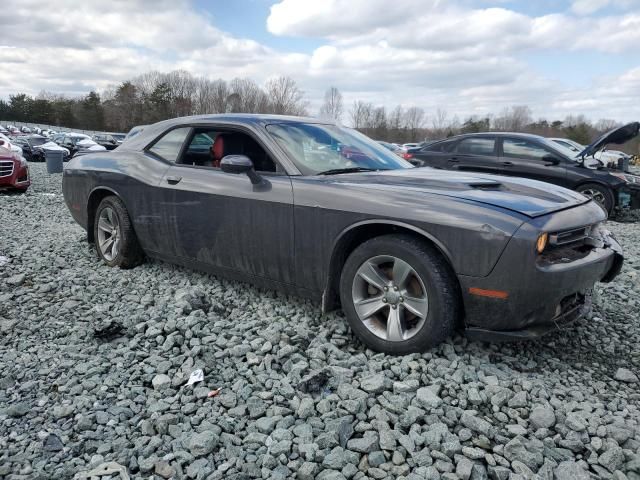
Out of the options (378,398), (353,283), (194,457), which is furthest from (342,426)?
(353,283)

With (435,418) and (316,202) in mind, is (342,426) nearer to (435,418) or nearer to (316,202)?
(435,418)

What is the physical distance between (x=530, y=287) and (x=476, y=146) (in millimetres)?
6956

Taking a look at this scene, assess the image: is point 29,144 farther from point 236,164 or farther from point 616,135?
point 616,135

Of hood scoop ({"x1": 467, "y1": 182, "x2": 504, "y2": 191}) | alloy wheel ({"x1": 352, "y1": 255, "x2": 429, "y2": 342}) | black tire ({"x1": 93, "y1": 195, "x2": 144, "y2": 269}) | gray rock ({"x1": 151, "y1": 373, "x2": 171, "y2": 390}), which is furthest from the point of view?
black tire ({"x1": 93, "y1": 195, "x2": 144, "y2": 269})

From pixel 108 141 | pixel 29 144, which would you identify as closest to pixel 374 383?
pixel 29 144

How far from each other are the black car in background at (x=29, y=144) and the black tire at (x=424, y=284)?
27.0m

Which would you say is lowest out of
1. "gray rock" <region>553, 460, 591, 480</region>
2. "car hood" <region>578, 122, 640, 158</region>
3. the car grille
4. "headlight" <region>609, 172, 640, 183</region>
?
"gray rock" <region>553, 460, 591, 480</region>

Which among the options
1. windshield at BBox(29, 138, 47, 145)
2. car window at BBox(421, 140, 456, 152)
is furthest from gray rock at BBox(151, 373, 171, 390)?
windshield at BBox(29, 138, 47, 145)

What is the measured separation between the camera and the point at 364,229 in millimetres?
3211

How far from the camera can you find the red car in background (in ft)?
33.8

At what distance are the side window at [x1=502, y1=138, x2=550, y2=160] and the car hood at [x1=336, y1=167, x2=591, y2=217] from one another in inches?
221

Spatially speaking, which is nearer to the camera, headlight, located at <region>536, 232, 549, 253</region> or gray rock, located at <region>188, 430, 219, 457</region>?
gray rock, located at <region>188, 430, 219, 457</region>

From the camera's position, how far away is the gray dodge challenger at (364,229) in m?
2.73

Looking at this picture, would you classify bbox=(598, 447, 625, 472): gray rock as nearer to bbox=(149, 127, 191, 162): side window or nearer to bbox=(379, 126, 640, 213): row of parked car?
bbox=(149, 127, 191, 162): side window
